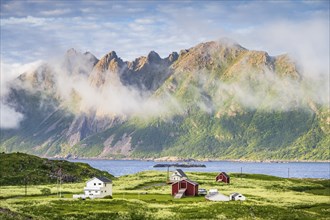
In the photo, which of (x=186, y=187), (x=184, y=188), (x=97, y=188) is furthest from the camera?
(x=186, y=187)

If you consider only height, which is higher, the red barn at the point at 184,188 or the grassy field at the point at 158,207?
the red barn at the point at 184,188

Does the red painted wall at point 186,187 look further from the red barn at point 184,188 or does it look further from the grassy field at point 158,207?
the grassy field at point 158,207

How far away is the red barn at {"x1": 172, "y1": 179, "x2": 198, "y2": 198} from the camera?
14638 cm

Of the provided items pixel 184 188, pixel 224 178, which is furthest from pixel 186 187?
pixel 224 178

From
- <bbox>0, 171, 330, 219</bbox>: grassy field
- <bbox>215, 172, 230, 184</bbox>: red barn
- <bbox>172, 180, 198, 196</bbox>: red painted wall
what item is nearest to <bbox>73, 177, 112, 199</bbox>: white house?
<bbox>0, 171, 330, 219</bbox>: grassy field

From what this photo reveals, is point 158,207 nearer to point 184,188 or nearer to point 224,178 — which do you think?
point 184,188

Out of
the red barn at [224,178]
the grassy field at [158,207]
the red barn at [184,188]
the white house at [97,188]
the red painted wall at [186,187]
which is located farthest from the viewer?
the red barn at [224,178]

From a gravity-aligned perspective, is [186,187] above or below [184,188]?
above

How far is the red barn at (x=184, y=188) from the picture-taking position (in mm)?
146375

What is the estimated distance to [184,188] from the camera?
485ft

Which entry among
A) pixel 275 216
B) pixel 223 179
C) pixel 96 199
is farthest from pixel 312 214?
pixel 223 179

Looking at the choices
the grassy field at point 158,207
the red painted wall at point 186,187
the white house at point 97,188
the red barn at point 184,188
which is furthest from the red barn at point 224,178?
the white house at point 97,188

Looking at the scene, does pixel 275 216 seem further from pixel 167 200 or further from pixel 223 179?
pixel 223 179

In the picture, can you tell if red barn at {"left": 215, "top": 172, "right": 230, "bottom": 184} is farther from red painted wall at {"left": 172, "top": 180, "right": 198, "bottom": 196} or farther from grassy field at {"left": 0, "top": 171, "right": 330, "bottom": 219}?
red painted wall at {"left": 172, "top": 180, "right": 198, "bottom": 196}
